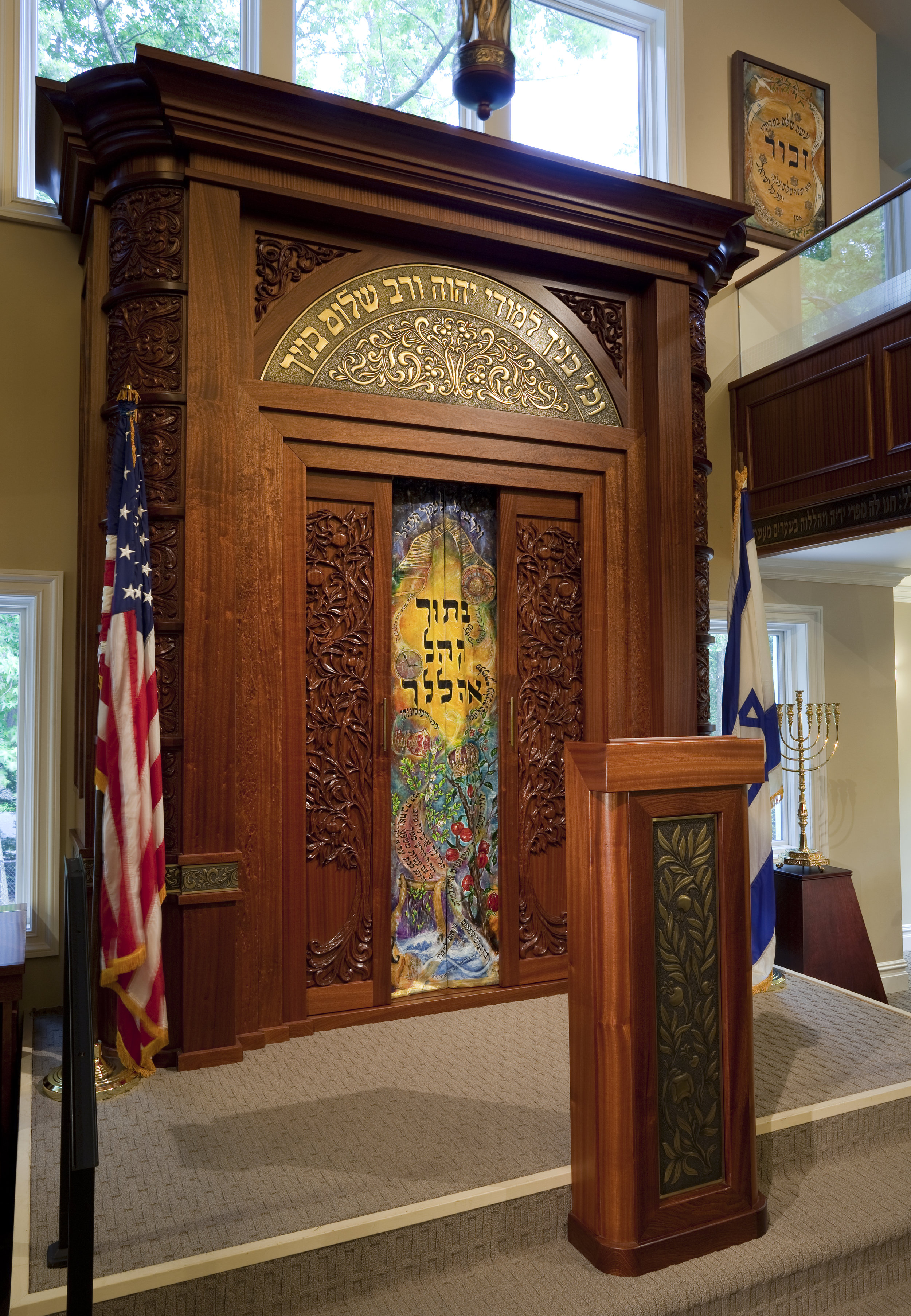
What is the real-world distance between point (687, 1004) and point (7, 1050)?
76.5 inches

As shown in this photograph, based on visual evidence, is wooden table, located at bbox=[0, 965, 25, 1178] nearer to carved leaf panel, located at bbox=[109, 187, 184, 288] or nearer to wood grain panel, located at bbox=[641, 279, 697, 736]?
carved leaf panel, located at bbox=[109, 187, 184, 288]

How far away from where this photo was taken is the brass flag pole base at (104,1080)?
2773 mm

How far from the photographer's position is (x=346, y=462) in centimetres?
347

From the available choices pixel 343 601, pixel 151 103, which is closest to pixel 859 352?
pixel 343 601

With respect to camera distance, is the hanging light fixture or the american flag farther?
the hanging light fixture

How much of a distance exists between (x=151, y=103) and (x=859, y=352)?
10.3 feet

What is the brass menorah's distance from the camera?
17.6 ft

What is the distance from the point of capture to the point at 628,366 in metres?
4.00

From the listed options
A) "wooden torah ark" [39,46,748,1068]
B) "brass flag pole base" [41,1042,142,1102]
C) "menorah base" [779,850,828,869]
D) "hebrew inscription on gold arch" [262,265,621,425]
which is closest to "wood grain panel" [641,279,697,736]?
"wooden torah ark" [39,46,748,1068]

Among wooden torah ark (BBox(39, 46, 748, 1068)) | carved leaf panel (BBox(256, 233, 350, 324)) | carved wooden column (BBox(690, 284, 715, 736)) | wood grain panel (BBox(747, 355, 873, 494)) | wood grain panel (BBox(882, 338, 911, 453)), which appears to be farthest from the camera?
wood grain panel (BBox(747, 355, 873, 494))

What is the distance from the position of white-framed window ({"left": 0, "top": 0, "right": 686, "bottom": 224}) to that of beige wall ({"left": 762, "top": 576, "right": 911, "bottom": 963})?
261 centimetres

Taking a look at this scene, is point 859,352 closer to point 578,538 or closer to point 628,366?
point 628,366

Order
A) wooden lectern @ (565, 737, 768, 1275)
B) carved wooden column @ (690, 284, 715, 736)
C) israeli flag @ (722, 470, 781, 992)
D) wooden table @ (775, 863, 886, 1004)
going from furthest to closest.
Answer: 1. wooden table @ (775, 863, 886, 1004)
2. carved wooden column @ (690, 284, 715, 736)
3. israeli flag @ (722, 470, 781, 992)
4. wooden lectern @ (565, 737, 768, 1275)

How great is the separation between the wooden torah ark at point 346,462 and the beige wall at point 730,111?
3.36ft
